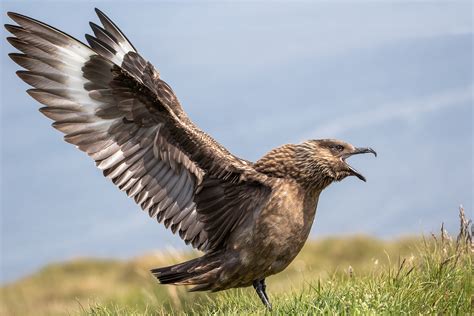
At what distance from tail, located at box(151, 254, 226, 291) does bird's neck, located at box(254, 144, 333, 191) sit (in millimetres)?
713

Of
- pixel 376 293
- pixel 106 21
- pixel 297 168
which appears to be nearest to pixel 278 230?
pixel 297 168

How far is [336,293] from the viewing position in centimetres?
538

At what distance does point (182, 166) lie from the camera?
5691mm

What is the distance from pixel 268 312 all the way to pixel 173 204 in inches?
46.6

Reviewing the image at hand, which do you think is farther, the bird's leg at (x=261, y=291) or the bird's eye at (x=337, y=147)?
the bird's eye at (x=337, y=147)

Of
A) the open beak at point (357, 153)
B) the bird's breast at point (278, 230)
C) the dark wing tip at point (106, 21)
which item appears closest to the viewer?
the bird's breast at point (278, 230)

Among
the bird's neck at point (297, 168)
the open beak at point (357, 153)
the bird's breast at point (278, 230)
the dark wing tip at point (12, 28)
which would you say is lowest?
the bird's breast at point (278, 230)

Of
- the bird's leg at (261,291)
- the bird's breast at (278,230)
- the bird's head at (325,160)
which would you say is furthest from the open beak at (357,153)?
the bird's leg at (261,291)

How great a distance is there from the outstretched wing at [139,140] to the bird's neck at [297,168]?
10 cm

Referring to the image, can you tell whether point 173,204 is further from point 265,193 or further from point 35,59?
point 35,59

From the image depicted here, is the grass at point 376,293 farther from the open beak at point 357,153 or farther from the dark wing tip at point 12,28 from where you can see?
the dark wing tip at point 12,28

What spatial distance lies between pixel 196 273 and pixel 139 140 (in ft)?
3.41

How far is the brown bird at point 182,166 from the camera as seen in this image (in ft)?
17.6

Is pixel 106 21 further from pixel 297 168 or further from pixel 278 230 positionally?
pixel 278 230
